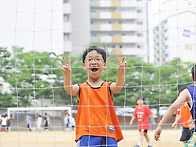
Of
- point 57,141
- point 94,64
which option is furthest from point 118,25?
point 94,64

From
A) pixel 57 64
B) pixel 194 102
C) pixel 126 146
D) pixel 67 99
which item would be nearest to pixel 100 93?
pixel 194 102

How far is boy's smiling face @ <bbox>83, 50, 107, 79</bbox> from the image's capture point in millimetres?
3896

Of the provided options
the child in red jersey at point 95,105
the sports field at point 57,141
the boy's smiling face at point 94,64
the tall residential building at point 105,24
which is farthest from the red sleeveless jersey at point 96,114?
the tall residential building at point 105,24

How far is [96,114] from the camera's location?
149 inches

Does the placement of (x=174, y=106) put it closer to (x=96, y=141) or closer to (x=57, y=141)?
(x=96, y=141)

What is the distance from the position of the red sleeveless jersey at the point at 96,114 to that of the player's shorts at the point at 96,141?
36 mm

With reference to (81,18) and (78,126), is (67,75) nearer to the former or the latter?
(78,126)

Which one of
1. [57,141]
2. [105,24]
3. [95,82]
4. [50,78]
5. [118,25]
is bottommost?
[57,141]

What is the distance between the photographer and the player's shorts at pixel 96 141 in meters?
3.68

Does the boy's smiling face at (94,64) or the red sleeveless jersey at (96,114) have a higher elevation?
the boy's smiling face at (94,64)

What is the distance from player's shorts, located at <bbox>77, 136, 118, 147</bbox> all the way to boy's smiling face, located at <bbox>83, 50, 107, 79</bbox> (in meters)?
0.59

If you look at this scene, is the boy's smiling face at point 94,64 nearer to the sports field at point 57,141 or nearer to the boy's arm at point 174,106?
the boy's arm at point 174,106

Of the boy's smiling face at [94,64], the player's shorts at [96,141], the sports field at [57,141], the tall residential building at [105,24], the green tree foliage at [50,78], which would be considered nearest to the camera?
the player's shorts at [96,141]

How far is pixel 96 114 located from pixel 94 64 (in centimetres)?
50
